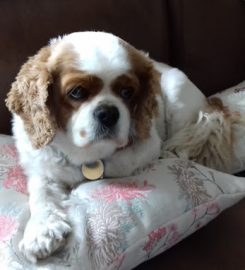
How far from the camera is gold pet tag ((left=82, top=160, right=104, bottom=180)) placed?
4.33ft

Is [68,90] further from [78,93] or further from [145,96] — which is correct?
[145,96]

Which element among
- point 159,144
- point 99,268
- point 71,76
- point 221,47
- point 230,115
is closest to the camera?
point 99,268

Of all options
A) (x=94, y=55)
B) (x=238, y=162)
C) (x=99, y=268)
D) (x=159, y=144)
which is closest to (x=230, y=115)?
(x=238, y=162)

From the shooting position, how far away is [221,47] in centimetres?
182

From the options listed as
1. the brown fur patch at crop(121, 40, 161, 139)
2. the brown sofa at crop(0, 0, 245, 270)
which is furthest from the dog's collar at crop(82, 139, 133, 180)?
the brown sofa at crop(0, 0, 245, 270)

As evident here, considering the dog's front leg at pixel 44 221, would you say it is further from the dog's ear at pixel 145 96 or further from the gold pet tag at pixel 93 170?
the dog's ear at pixel 145 96

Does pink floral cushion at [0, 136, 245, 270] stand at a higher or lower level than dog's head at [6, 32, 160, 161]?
lower

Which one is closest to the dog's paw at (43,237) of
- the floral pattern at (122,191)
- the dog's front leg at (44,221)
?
the dog's front leg at (44,221)

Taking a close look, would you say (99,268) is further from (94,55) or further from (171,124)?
(171,124)

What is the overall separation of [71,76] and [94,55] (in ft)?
0.22

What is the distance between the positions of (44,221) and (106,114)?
0.27m

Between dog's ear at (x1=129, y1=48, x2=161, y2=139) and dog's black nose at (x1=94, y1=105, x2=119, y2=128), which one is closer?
dog's black nose at (x1=94, y1=105, x2=119, y2=128)

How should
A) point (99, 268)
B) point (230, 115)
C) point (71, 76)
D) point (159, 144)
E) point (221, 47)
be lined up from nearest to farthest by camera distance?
point (99, 268)
point (71, 76)
point (159, 144)
point (230, 115)
point (221, 47)

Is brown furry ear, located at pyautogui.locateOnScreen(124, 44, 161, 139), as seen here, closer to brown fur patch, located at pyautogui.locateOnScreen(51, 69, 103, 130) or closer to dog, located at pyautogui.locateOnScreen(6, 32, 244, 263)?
dog, located at pyautogui.locateOnScreen(6, 32, 244, 263)
